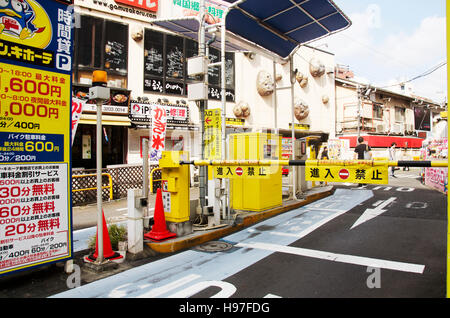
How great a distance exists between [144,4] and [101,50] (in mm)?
3428

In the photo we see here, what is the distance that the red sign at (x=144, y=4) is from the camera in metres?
14.7

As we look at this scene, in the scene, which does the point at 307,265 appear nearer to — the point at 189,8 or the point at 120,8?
the point at 120,8

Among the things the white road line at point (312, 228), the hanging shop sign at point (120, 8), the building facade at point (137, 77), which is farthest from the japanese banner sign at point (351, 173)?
the hanging shop sign at point (120, 8)

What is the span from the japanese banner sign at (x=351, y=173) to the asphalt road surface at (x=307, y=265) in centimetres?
125

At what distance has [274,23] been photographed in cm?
784

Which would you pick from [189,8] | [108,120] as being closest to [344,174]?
[108,120]

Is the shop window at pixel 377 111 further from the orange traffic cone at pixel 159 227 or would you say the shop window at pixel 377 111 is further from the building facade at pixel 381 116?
the orange traffic cone at pixel 159 227

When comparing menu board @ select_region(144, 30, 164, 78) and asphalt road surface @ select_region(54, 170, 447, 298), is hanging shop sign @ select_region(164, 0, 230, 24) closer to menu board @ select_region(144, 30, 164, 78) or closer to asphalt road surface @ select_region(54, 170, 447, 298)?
menu board @ select_region(144, 30, 164, 78)

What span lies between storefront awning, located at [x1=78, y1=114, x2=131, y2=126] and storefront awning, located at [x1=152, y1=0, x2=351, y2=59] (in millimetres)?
6177

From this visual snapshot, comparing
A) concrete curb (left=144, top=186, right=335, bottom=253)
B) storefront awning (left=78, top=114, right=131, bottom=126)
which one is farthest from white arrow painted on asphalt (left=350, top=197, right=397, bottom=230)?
storefront awning (left=78, top=114, right=131, bottom=126)

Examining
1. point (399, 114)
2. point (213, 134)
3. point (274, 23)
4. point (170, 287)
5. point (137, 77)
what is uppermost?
point (399, 114)

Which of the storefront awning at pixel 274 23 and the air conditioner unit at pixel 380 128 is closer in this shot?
the storefront awning at pixel 274 23
